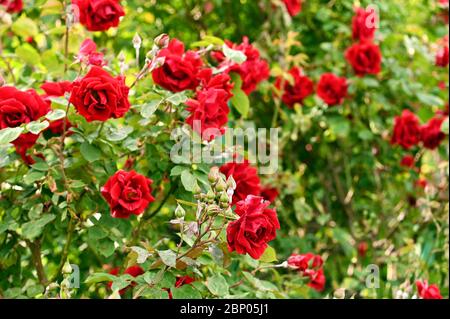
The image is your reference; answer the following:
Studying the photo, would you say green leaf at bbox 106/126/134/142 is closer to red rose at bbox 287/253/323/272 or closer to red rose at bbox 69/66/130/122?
red rose at bbox 69/66/130/122

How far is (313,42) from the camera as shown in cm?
288

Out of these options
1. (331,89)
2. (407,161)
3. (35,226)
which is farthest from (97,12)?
(407,161)

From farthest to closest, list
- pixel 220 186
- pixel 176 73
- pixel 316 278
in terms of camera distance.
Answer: pixel 316 278
pixel 176 73
pixel 220 186

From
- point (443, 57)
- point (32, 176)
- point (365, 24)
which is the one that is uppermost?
point (365, 24)

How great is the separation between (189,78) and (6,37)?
1189 millimetres

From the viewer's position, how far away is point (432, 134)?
242 cm

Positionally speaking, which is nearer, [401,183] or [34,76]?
[34,76]

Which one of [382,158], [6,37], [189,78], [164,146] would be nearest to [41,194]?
[164,146]

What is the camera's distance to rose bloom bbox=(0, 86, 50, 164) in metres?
1.47

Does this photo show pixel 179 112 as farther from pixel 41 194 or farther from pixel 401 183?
pixel 401 183

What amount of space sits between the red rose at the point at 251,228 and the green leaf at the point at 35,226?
1.51ft

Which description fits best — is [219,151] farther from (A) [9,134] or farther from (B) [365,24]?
(B) [365,24]

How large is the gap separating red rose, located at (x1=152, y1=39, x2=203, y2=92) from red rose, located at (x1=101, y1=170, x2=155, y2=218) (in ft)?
0.73

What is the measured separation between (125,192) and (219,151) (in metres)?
0.25
